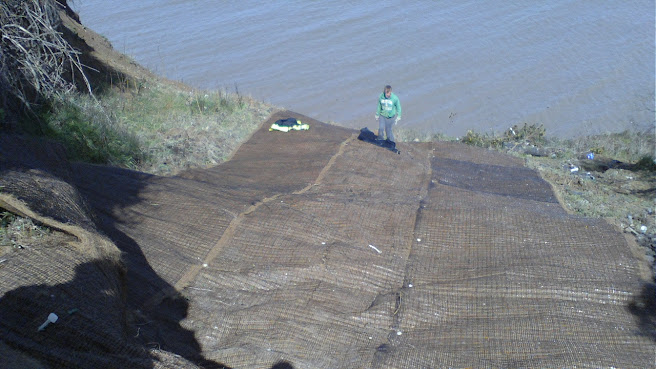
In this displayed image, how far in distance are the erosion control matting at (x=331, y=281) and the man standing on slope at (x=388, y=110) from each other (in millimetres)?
3671

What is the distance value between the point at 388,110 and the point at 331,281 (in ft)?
20.1

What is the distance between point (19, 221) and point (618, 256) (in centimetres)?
561

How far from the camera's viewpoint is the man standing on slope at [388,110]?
10.8 metres

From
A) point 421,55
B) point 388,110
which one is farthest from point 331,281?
point 421,55

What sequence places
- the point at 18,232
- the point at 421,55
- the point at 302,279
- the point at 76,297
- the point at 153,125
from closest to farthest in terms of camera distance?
the point at 76,297
the point at 18,232
the point at 302,279
the point at 153,125
the point at 421,55

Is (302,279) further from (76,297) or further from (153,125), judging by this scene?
(153,125)

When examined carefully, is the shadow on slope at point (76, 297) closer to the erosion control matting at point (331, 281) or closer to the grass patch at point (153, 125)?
the erosion control matting at point (331, 281)

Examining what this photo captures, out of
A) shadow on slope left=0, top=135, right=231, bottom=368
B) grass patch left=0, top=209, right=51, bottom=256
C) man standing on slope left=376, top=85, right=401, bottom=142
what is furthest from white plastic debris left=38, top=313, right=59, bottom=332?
man standing on slope left=376, top=85, right=401, bottom=142

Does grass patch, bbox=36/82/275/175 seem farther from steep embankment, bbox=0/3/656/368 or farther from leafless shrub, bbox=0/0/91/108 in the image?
steep embankment, bbox=0/3/656/368

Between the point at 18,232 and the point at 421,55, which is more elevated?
the point at 18,232

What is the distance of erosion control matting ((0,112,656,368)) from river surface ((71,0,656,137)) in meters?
12.4

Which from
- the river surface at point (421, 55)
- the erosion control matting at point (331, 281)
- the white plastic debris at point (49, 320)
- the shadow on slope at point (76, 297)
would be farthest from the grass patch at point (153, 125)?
the river surface at point (421, 55)

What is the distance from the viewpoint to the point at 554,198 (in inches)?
320

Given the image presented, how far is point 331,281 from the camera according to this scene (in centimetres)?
541
